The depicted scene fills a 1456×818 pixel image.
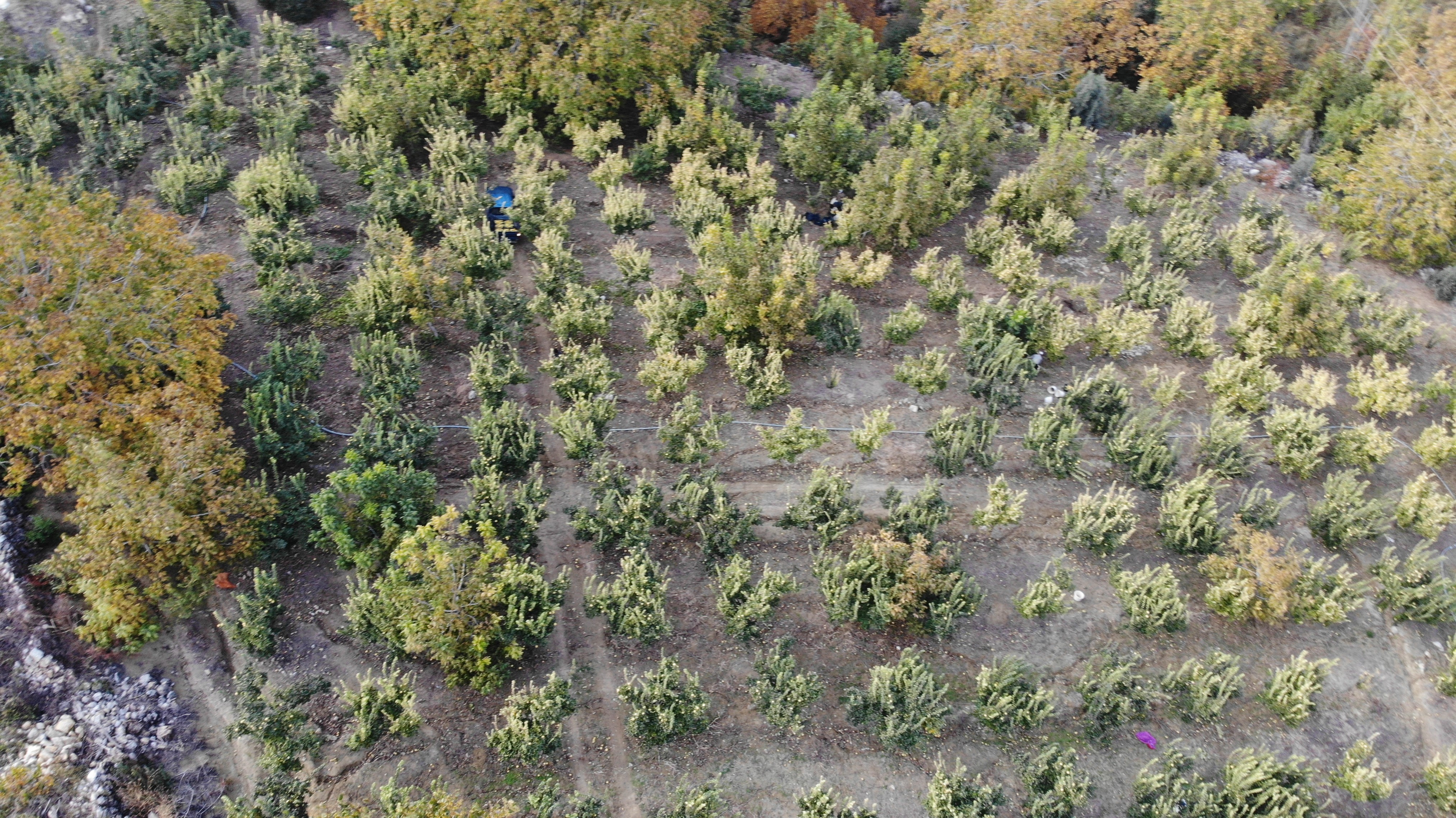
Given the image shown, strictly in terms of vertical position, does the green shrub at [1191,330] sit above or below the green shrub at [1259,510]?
above

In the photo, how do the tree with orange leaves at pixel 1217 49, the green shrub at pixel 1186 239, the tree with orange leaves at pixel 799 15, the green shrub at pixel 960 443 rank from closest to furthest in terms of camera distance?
1. the green shrub at pixel 960 443
2. the green shrub at pixel 1186 239
3. the tree with orange leaves at pixel 1217 49
4. the tree with orange leaves at pixel 799 15

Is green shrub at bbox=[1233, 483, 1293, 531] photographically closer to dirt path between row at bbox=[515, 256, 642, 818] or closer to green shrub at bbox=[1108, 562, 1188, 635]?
green shrub at bbox=[1108, 562, 1188, 635]

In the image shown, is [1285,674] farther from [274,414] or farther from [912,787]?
[274,414]

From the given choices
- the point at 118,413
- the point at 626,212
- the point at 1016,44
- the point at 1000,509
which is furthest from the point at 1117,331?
the point at 118,413

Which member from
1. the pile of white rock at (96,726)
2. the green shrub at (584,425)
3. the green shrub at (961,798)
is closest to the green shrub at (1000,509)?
the green shrub at (961,798)

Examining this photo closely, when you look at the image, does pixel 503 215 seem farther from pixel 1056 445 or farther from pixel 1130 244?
pixel 1130 244

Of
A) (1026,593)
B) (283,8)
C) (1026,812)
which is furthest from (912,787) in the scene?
(283,8)

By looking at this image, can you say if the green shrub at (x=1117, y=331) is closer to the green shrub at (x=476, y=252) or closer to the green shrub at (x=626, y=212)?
the green shrub at (x=626, y=212)


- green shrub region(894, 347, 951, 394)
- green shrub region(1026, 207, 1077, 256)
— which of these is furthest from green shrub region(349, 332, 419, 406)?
green shrub region(1026, 207, 1077, 256)
